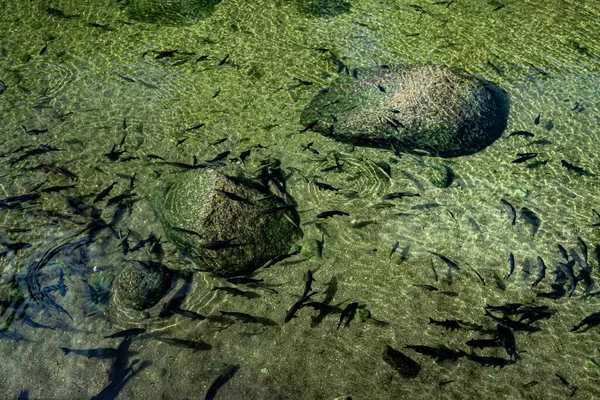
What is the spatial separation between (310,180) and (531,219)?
3325mm

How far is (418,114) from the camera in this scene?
7.66 meters

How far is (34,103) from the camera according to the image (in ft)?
27.4

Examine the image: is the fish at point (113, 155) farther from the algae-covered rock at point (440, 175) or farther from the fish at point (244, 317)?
the algae-covered rock at point (440, 175)

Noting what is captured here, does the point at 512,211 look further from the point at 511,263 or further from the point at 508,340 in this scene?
the point at 508,340

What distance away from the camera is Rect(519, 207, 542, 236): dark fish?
6.57 metres

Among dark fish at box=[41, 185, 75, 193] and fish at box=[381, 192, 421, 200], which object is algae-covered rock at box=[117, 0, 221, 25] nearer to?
dark fish at box=[41, 185, 75, 193]

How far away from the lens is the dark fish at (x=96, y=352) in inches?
200

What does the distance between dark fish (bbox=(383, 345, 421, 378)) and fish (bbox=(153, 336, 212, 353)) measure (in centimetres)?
205

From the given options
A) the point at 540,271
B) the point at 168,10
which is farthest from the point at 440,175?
the point at 168,10

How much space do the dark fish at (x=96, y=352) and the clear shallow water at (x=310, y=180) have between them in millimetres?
64

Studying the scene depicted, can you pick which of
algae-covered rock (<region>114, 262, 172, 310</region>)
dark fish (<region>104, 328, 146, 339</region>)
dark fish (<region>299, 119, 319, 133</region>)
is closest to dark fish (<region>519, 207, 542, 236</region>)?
dark fish (<region>299, 119, 319, 133</region>)

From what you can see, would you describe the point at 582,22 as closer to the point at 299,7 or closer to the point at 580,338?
the point at 299,7

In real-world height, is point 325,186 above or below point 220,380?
above

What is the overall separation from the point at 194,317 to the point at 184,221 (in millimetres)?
1263
